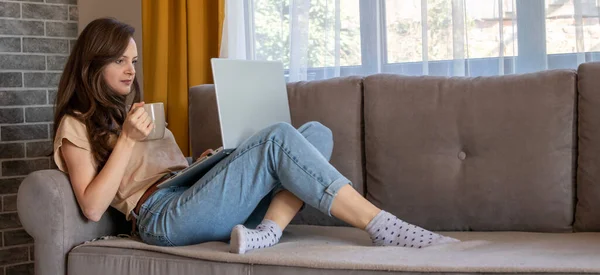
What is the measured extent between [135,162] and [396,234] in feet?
2.54

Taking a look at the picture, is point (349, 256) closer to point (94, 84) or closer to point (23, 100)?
point (94, 84)

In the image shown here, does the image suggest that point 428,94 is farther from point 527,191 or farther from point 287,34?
point 287,34

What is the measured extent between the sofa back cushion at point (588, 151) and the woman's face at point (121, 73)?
1.30 meters

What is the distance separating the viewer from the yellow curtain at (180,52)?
3.10m

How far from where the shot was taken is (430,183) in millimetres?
2301

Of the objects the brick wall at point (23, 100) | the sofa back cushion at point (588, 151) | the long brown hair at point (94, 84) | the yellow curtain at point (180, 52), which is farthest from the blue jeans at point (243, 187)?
the brick wall at point (23, 100)

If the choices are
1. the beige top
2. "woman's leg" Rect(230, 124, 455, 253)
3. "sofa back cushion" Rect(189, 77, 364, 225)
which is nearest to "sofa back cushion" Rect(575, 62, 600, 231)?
"woman's leg" Rect(230, 124, 455, 253)

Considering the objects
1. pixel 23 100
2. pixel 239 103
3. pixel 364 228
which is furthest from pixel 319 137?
pixel 23 100

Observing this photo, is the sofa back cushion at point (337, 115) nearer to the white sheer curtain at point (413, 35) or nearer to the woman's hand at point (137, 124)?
the white sheer curtain at point (413, 35)

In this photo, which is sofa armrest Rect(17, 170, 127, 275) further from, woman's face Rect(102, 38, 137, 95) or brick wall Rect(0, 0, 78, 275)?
brick wall Rect(0, 0, 78, 275)

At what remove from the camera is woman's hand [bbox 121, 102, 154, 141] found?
6.43ft

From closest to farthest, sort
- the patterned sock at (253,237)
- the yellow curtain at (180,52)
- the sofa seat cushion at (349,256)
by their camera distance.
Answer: the sofa seat cushion at (349,256), the patterned sock at (253,237), the yellow curtain at (180,52)

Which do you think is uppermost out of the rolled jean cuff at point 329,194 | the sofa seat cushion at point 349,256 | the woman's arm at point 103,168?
the woman's arm at point 103,168

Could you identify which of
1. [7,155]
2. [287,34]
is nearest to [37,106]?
[7,155]
